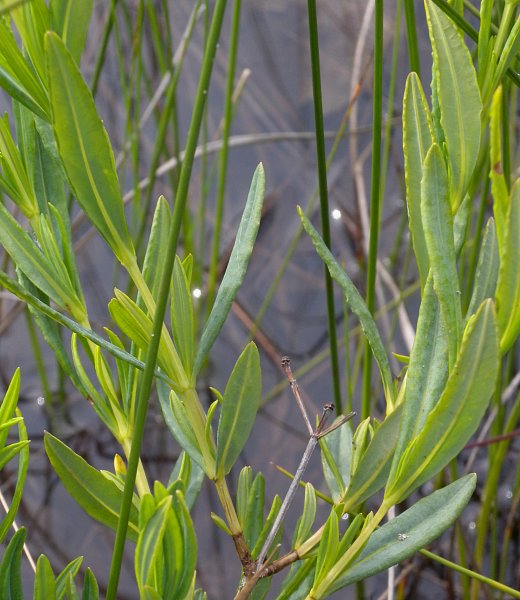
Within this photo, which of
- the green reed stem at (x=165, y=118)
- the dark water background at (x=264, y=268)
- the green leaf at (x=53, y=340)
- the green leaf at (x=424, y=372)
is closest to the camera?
the green leaf at (x=424, y=372)

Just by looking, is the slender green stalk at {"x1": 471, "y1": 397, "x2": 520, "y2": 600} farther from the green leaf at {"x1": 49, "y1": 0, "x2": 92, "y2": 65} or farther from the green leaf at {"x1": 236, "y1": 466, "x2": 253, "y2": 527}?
the green leaf at {"x1": 49, "y1": 0, "x2": 92, "y2": 65}

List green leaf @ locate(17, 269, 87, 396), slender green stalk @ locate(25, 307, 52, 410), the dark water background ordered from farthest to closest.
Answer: slender green stalk @ locate(25, 307, 52, 410), the dark water background, green leaf @ locate(17, 269, 87, 396)

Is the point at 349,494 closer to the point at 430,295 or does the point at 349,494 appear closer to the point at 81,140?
the point at 430,295

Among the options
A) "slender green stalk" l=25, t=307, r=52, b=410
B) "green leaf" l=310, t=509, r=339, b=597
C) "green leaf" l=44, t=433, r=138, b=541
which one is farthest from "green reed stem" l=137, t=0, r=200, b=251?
"green leaf" l=310, t=509, r=339, b=597

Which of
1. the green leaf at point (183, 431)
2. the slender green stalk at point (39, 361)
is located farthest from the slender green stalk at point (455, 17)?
the slender green stalk at point (39, 361)

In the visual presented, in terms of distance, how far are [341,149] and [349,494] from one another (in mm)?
1746

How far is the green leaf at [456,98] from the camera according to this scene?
20.3 inches

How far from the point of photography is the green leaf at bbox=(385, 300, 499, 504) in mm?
427

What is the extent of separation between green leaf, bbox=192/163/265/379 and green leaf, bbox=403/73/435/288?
107 millimetres

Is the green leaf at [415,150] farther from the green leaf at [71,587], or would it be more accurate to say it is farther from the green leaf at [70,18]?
the green leaf at [71,587]

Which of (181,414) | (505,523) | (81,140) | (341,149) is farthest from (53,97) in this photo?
(341,149)

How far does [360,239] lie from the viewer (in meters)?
2.06

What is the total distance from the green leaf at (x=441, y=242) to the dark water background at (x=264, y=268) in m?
1.15

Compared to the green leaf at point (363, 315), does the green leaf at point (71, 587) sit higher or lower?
lower
